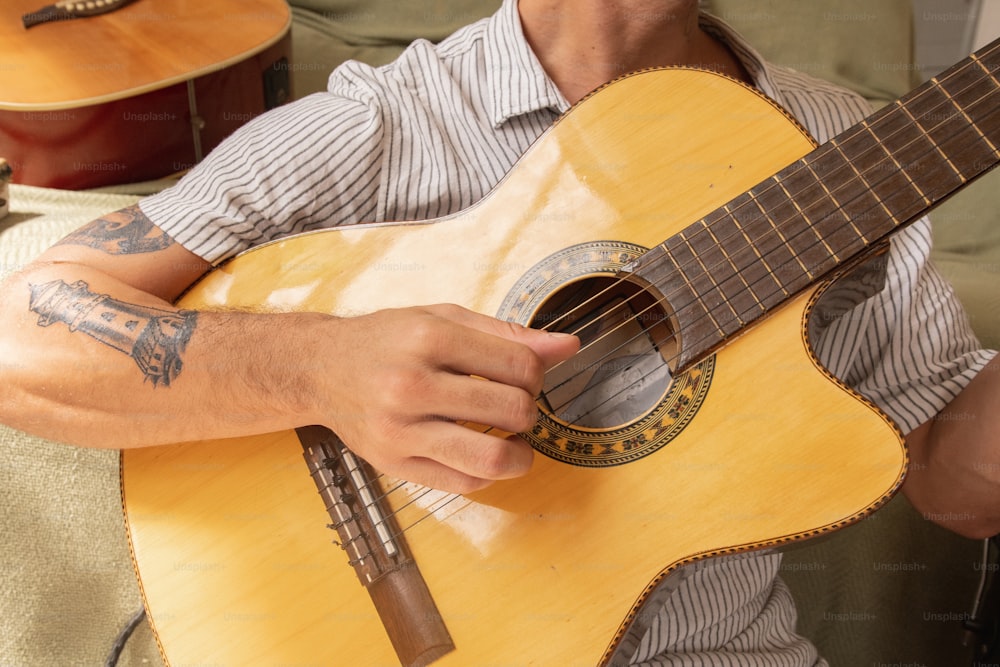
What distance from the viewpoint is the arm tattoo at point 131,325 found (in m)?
0.80

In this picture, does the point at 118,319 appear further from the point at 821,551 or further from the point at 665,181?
the point at 821,551

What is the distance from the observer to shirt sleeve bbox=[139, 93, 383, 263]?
0.88 meters

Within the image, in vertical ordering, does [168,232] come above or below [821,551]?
above

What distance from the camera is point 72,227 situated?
117 centimetres

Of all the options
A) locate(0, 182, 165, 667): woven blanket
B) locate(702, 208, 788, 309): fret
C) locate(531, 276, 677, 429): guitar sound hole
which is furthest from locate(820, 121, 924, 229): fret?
locate(0, 182, 165, 667): woven blanket

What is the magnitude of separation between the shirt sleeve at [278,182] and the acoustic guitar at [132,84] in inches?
26.9

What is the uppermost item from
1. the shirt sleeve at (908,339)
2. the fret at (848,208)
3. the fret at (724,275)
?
the fret at (848,208)

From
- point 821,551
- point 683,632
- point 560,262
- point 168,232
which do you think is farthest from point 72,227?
point 821,551

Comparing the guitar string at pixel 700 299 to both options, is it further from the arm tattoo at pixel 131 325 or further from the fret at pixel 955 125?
the arm tattoo at pixel 131 325

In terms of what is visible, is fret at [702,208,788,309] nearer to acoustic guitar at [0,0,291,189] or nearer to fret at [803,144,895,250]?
fret at [803,144,895,250]

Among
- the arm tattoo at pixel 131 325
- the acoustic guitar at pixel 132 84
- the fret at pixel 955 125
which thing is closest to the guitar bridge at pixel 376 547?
the arm tattoo at pixel 131 325

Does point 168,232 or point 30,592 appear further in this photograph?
point 30,592

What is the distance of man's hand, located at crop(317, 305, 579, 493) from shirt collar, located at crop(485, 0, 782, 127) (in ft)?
1.11

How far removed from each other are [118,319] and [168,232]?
0.12 meters
